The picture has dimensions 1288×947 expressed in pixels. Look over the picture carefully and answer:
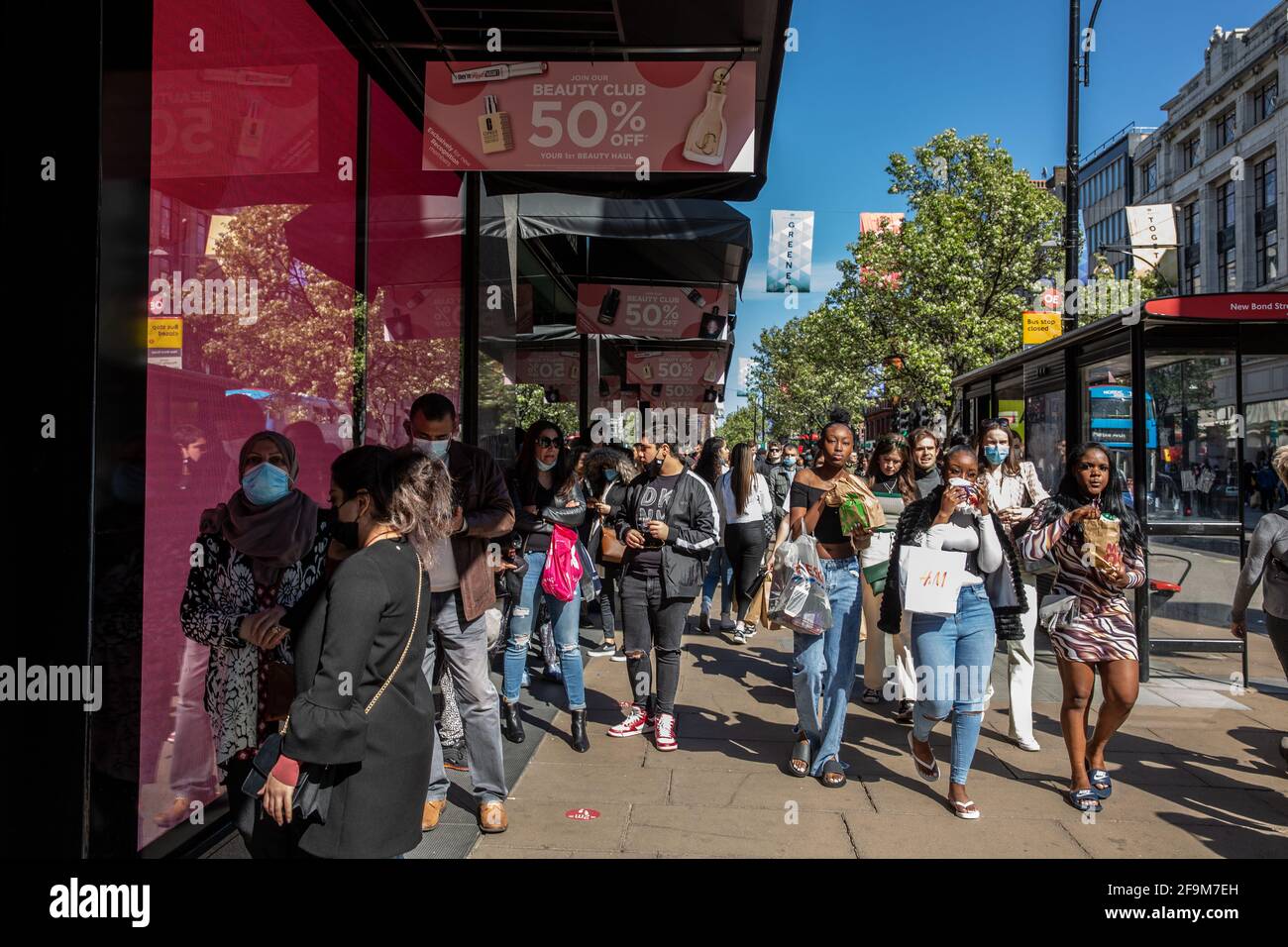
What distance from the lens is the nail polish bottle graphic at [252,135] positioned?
4.11 meters

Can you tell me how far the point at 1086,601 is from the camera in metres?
4.46

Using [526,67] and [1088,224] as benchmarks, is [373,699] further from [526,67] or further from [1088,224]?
[1088,224]

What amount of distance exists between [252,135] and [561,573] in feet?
9.43

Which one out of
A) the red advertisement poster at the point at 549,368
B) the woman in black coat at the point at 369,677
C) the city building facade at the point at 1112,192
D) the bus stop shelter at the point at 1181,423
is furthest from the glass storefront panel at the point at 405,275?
the city building facade at the point at 1112,192

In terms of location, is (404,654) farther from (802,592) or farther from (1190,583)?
(1190,583)

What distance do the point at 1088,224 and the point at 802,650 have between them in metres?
68.0

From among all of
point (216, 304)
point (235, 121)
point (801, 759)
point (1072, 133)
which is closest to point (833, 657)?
point (801, 759)

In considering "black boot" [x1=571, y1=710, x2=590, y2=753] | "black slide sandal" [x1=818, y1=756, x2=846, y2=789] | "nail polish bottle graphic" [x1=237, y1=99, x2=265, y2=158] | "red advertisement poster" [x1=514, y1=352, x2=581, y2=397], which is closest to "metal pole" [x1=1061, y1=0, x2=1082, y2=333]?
"red advertisement poster" [x1=514, y1=352, x2=581, y2=397]

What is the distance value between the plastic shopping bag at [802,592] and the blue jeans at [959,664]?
0.48m

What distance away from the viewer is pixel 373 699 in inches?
96.0

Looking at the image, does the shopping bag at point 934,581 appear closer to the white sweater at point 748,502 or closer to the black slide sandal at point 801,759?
the black slide sandal at point 801,759

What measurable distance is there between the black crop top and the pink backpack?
1.40 meters
